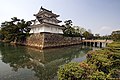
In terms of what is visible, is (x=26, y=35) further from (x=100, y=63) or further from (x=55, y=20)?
(x=100, y=63)

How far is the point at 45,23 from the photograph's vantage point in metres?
34.6

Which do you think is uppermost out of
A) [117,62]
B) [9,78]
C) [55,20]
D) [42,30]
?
[55,20]

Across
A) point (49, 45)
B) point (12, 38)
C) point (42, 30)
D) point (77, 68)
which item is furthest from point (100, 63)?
point (12, 38)

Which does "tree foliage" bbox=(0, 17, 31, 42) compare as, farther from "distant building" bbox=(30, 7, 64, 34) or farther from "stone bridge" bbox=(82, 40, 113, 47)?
"stone bridge" bbox=(82, 40, 113, 47)

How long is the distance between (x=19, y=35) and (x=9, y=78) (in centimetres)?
3388

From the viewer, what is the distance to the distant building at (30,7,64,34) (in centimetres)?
3534

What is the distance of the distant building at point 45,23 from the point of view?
35344 mm

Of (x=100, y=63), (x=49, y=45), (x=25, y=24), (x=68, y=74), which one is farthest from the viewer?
(x=25, y=24)

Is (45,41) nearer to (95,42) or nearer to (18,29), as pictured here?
(18,29)

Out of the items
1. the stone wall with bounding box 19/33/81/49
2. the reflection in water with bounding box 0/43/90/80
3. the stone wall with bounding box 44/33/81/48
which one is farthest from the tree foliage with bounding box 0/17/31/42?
the reflection in water with bounding box 0/43/90/80

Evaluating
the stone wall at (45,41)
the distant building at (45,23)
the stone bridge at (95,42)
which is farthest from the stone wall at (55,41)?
the stone bridge at (95,42)

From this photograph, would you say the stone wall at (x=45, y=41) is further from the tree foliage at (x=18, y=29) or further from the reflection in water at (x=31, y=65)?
the reflection in water at (x=31, y=65)

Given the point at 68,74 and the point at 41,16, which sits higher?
the point at 41,16

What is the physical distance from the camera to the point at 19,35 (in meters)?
42.8
